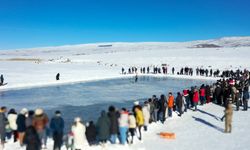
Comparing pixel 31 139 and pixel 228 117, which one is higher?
pixel 31 139

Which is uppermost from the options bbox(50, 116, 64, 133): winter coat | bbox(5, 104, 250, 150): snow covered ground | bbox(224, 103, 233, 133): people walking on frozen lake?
bbox(50, 116, 64, 133): winter coat

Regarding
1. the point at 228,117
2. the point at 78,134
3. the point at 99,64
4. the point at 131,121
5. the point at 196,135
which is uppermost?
the point at 99,64

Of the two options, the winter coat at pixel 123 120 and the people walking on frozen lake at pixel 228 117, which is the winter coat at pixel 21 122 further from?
the people walking on frozen lake at pixel 228 117

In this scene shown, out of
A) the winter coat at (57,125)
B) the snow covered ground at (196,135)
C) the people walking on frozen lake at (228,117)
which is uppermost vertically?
the winter coat at (57,125)

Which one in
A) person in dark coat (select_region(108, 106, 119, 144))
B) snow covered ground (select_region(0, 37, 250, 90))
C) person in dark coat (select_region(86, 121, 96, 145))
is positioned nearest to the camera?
person in dark coat (select_region(86, 121, 96, 145))

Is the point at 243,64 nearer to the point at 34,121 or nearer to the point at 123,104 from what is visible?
the point at 123,104

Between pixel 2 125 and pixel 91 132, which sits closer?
pixel 91 132

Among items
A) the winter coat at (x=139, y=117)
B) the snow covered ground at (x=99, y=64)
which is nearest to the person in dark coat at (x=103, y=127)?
the winter coat at (x=139, y=117)

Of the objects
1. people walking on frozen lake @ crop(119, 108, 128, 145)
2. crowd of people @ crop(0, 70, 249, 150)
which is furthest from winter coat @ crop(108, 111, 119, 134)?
people walking on frozen lake @ crop(119, 108, 128, 145)

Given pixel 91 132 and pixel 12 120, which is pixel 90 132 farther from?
pixel 12 120

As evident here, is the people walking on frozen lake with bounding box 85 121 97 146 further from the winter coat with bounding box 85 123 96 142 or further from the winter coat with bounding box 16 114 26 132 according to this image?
the winter coat with bounding box 16 114 26 132

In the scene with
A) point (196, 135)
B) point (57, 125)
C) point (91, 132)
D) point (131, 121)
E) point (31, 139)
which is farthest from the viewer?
point (196, 135)

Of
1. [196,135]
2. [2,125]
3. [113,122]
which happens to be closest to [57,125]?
[113,122]

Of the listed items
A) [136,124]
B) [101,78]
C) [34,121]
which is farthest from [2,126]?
[101,78]
